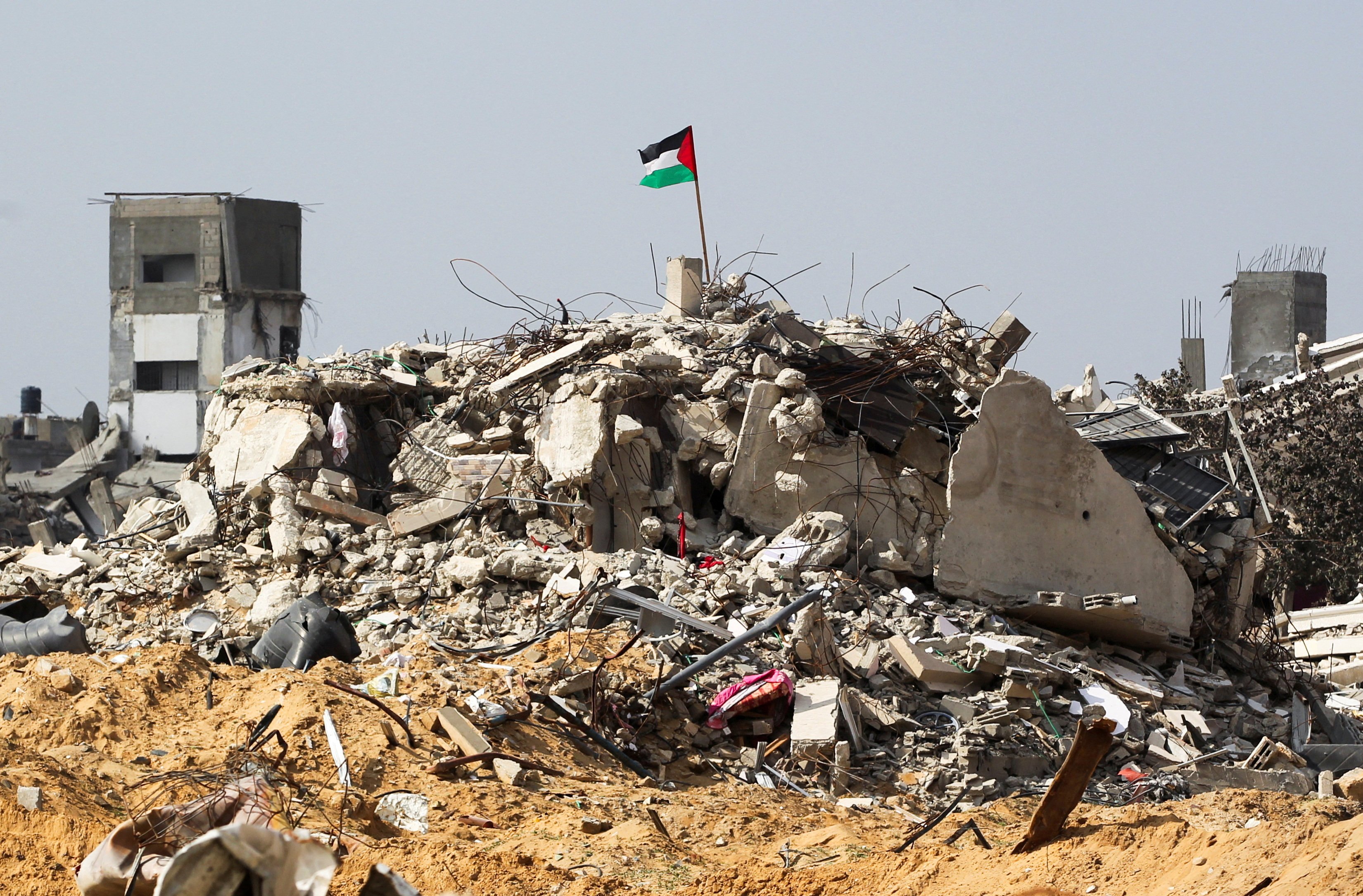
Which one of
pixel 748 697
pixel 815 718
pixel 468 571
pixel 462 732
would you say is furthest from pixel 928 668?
pixel 468 571

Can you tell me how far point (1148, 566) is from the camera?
12.2 meters

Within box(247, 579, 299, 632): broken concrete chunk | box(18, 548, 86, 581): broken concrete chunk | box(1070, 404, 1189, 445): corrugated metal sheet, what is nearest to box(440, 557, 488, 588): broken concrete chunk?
box(247, 579, 299, 632): broken concrete chunk

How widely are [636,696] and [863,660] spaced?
182cm

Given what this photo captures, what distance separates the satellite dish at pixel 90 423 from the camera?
36.9 meters

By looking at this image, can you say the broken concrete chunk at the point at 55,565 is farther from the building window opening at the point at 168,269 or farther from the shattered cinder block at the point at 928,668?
the building window opening at the point at 168,269

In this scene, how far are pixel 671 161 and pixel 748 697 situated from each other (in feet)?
24.3

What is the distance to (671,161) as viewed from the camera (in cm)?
1487

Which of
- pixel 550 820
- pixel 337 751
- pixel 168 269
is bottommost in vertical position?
pixel 550 820

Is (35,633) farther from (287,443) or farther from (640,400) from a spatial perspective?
(640,400)

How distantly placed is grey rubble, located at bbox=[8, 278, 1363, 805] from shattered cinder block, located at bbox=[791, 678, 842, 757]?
3cm

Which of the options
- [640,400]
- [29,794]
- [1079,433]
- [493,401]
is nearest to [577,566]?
[640,400]

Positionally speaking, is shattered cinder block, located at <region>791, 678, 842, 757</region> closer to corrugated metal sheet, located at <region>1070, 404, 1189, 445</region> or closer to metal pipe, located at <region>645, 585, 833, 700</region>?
metal pipe, located at <region>645, 585, 833, 700</region>

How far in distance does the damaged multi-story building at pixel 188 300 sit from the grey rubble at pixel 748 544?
2290 cm

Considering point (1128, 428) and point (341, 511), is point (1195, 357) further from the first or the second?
point (341, 511)
